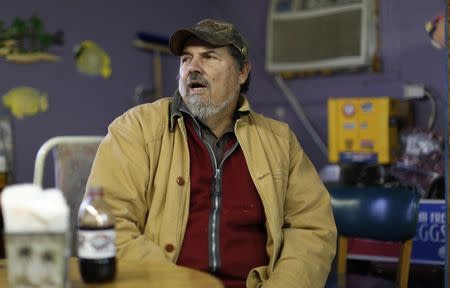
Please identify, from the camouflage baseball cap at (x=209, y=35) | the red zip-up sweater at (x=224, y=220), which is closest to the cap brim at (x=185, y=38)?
the camouflage baseball cap at (x=209, y=35)

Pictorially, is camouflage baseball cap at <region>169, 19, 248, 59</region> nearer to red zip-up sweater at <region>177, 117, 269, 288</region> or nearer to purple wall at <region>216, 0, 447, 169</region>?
red zip-up sweater at <region>177, 117, 269, 288</region>

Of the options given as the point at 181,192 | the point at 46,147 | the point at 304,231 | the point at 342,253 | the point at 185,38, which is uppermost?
the point at 185,38

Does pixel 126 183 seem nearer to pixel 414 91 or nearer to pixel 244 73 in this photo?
pixel 244 73

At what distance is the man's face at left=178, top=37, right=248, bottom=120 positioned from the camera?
2068 millimetres

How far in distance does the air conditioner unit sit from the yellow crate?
1.79 feet

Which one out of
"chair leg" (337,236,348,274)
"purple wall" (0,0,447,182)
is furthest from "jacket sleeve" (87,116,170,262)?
"purple wall" (0,0,447,182)

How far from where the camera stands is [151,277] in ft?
4.04

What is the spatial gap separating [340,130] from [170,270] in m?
3.03

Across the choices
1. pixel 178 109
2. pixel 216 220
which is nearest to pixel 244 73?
pixel 178 109

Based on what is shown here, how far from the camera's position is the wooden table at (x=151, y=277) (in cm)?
117

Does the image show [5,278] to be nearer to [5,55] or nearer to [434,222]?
[434,222]

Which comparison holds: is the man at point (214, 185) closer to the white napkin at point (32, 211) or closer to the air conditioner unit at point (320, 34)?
the white napkin at point (32, 211)

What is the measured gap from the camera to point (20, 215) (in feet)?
3.26

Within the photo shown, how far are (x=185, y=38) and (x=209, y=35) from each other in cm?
10
